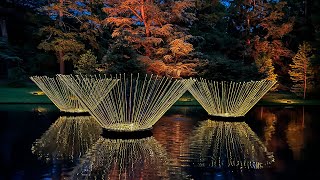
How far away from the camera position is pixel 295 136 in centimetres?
1084

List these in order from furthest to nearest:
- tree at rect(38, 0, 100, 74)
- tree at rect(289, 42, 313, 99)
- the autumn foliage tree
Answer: tree at rect(289, 42, 313, 99) → tree at rect(38, 0, 100, 74) → the autumn foliage tree

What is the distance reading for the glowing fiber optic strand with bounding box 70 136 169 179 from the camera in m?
6.44

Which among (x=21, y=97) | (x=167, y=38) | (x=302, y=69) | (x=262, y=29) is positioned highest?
(x=262, y=29)

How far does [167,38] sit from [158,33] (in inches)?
33.4

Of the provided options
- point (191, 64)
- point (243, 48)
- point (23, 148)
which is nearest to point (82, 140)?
point (23, 148)

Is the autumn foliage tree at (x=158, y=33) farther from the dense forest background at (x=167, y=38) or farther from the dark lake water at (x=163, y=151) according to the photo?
the dark lake water at (x=163, y=151)

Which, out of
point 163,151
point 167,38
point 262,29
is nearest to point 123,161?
point 163,151

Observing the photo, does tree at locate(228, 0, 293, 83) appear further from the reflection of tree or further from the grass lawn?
the grass lawn

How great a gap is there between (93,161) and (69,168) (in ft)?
2.07

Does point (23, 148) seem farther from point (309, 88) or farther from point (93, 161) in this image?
point (309, 88)

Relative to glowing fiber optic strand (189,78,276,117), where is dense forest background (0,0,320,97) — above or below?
above

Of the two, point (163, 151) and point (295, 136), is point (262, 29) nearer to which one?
point (295, 136)

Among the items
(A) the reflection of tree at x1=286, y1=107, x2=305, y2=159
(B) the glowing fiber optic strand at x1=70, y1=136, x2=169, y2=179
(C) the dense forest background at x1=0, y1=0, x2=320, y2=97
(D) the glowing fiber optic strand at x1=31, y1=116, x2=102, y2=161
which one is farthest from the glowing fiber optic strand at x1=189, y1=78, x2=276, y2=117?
(B) the glowing fiber optic strand at x1=70, y1=136, x2=169, y2=179

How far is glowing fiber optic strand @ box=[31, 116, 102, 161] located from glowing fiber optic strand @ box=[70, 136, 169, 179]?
324 mm
